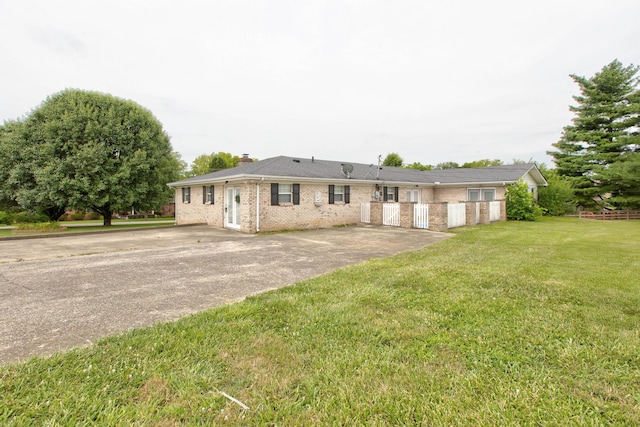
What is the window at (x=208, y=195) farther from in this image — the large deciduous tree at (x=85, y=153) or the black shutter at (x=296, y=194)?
the black shutter at (x=296, y=194)

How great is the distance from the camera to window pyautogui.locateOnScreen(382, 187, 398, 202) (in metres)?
19.2

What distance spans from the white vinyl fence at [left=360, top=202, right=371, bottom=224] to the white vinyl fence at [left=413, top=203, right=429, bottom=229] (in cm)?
285

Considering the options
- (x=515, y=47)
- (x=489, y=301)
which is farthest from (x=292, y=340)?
(x=515, y=47)

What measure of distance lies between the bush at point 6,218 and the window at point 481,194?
3475 cm

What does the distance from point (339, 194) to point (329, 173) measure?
144cm

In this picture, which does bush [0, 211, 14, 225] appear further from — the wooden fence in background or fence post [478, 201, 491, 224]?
the wooden fence in background

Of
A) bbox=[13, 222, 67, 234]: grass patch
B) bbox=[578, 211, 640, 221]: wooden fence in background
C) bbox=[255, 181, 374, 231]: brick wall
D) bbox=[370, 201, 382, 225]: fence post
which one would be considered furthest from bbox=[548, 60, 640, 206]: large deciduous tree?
bbox=[13, 222, 67, 234]: grass patch

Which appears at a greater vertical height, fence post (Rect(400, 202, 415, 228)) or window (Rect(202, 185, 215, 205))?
window (Rect(202, 185, 215, 205))

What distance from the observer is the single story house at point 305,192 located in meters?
14.2

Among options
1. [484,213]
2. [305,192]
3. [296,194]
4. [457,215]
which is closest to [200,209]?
[296,194]

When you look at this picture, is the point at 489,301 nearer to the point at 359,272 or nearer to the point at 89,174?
the point at 359,272

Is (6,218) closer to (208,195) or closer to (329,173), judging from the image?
(208,195)

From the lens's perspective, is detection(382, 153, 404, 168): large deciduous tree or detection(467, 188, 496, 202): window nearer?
detection(467, 188, 496, 202): window

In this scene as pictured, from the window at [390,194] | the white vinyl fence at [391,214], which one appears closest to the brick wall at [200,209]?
the white vinyl fence at [391,214]
